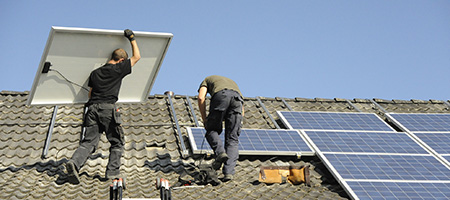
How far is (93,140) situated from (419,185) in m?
4.76

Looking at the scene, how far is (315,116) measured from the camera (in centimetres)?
1124

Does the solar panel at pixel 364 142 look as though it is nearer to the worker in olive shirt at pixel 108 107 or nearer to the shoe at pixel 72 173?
the worker in olive shirt at pixel 108 107

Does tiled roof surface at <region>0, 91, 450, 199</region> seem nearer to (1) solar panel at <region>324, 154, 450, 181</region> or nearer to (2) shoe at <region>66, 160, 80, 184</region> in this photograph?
(2) shoe at <region>66, 160, 80, 184</region>

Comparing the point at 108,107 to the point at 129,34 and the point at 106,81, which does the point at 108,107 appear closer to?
the point at 106,81

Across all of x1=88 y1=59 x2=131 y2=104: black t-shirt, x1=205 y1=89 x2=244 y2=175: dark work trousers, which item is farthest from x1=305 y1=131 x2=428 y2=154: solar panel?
x1=88 y1=59 x2=131 y2=104: black t-shirt

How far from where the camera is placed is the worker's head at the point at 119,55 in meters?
8.19

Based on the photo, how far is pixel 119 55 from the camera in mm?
8203

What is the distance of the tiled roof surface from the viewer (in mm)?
7547

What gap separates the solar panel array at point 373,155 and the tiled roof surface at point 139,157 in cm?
29

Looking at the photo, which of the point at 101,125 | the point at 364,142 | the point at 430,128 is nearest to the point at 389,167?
the point at 364,142

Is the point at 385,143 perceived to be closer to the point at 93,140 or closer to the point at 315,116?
the point at 315,116

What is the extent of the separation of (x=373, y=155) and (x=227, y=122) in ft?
8.69

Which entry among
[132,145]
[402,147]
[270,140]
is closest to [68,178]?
[132,145]

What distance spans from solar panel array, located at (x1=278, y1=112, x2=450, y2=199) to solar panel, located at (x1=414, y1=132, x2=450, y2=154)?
0.02 metres
